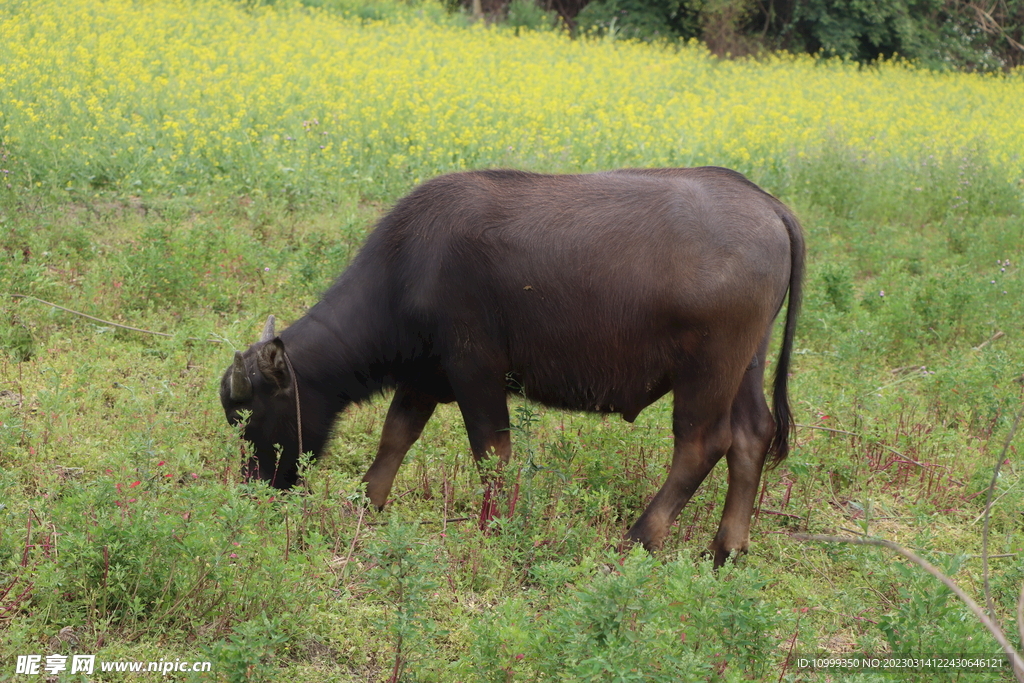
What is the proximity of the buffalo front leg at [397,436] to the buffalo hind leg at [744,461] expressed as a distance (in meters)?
1.59

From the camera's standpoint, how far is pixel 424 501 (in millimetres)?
4633

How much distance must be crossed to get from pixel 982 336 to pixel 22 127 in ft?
29.2

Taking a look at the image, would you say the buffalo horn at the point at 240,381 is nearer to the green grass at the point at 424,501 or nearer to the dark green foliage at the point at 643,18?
the green grass at the point at 424,501

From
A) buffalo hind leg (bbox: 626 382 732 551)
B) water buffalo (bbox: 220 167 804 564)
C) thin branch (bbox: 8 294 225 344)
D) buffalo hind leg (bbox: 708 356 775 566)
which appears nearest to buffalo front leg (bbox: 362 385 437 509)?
water buffalo (bbox: 220 167 804 564)

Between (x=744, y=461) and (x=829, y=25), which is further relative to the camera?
(x=829, y=25)

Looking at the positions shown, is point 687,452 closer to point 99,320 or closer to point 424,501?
point 424,501

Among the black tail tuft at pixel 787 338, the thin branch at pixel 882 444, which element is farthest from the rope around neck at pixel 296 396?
the thin branch at pixel 882 444

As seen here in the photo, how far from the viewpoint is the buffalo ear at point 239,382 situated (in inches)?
162

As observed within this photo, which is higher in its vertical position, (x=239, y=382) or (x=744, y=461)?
(x=239, y=382)

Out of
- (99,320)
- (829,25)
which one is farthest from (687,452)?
(829,25)

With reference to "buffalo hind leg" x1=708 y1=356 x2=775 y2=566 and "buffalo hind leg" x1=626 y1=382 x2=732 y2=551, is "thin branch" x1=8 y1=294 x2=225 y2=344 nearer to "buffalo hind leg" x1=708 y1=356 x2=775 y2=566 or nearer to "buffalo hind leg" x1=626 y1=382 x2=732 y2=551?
"buffalo hind leg" x1=626 y1=382 x2=732 y2=551

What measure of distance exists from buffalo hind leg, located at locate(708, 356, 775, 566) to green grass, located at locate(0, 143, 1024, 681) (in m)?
0.14

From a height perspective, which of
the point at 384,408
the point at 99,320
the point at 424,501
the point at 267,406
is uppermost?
the point at 267,406

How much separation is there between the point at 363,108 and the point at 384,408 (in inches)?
248
